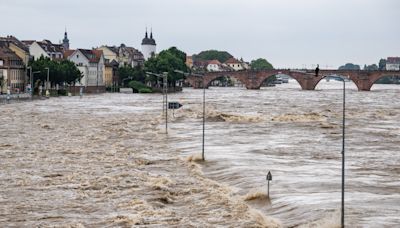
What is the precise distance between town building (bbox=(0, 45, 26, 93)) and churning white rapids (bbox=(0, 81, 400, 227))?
66.4 meters

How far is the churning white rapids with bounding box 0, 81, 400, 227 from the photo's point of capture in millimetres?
33500

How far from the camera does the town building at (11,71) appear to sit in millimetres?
150500

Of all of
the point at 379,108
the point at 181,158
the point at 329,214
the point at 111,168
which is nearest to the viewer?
the point at 329,214

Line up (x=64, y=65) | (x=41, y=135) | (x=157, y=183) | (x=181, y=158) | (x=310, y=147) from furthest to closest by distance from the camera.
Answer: (x=64, y=65) < (x=41, y=135) < (x=310, y=147) < (x=181, y=158) < (x=157, y=183)

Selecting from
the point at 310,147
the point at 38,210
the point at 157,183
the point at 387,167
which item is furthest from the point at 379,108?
the point at 38,210

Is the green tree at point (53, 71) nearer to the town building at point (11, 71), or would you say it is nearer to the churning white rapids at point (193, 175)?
the town building at point (11, 71)

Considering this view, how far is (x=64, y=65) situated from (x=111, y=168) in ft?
401

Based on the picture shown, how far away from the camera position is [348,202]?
35.9m

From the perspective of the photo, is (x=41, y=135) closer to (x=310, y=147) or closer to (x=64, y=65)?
(x=310, y=147)

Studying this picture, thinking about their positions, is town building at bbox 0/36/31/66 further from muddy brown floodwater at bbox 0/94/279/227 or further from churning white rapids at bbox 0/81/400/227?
muddy brown floodwater at bbox 0/94/279/227

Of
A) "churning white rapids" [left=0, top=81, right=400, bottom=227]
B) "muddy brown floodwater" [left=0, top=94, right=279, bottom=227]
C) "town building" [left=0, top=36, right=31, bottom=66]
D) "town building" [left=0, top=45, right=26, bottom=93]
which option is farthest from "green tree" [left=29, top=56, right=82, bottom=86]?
"muddy brown floodwater" [left=0, top=94, right=279, bottom=227]

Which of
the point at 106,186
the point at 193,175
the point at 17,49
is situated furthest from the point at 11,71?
the point at 106,186

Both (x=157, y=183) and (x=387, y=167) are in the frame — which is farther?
(x=387, y=167)

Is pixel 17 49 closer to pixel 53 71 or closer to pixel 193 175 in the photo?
pixel 53 71
